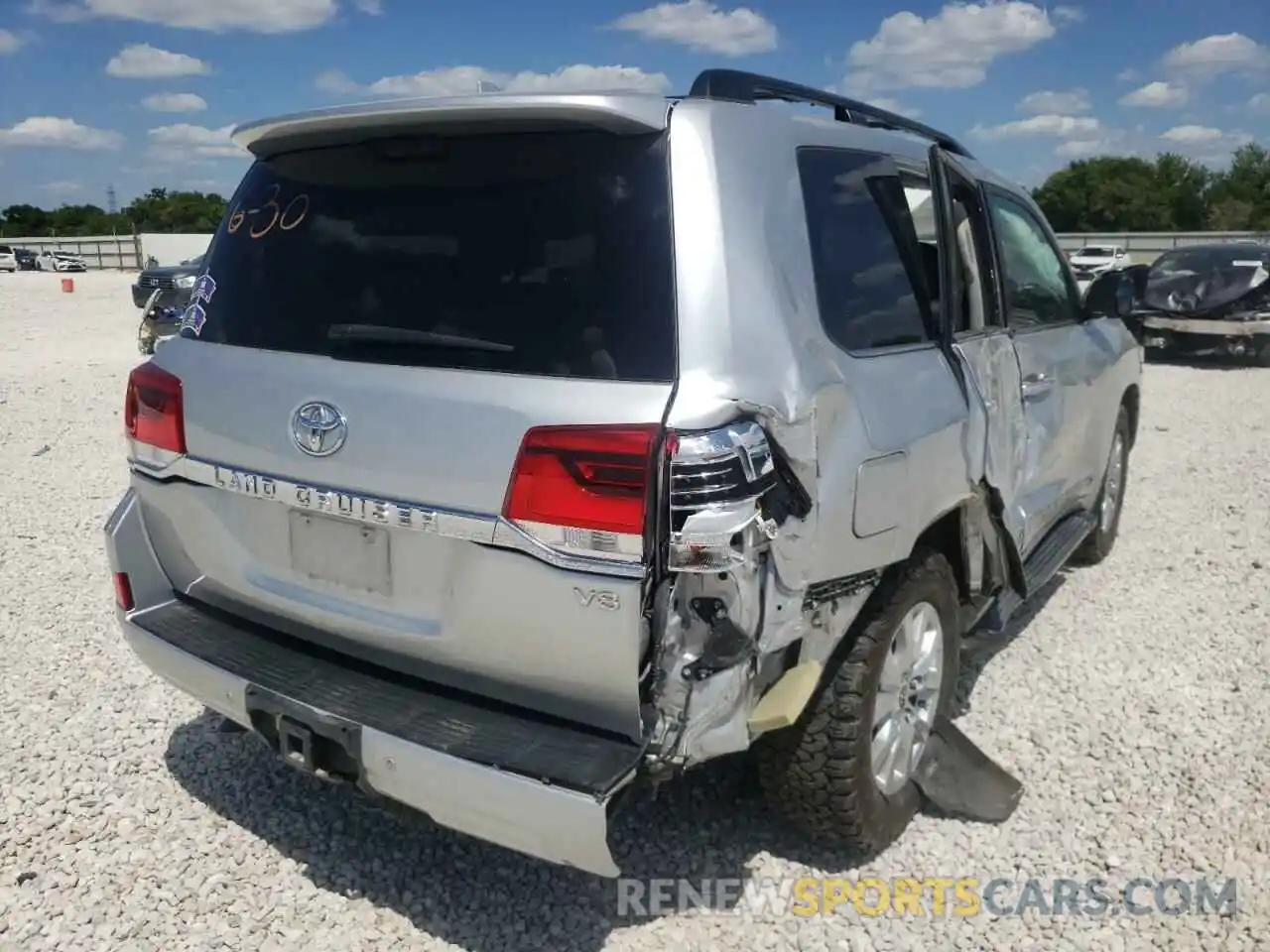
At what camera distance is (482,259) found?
246 cm

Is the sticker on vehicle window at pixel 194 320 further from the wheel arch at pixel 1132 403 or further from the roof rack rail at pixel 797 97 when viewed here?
the wheel arch at pixel 1132 403

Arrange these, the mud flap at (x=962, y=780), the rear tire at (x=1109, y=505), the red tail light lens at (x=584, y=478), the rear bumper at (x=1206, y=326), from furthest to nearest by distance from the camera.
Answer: the rear bumper at (x=1206, y=326) < the rear tire at (x=1109, y=505) < the mud flap at (x=962, y=780) < the red tail light lens at (x=584, y=478)

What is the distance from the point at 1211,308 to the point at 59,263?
53020mm

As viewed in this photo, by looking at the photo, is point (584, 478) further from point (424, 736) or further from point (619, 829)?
point (619, 829)

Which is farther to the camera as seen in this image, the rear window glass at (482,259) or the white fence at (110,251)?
the white fence at (110,251)

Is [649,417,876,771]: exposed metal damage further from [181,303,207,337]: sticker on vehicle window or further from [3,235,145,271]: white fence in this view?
[3,235,145,271]: white fence

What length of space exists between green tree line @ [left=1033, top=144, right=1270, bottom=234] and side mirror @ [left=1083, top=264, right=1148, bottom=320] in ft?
225

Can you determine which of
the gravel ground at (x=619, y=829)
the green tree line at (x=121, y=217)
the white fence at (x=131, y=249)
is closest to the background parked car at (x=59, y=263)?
the white fence at (x=131, y=249)

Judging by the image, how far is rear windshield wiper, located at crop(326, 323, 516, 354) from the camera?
7.88ft

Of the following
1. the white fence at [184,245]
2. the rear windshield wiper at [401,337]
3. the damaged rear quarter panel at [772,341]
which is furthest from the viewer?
the white fence at [184,245]

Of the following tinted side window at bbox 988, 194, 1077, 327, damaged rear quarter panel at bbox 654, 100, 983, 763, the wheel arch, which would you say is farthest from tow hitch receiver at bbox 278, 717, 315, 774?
the wheel arch

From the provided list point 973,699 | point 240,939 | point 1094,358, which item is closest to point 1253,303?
point 1094,358

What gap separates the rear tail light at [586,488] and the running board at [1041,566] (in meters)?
2.13

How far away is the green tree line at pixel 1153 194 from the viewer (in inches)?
2729
